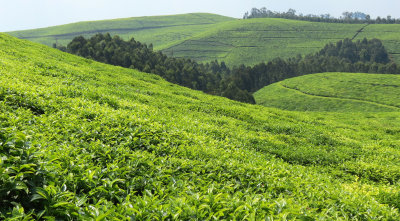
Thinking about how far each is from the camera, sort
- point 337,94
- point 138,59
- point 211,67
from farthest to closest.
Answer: point 211,67 < point 138,59 < point 337,94

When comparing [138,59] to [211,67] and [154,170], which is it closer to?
[211,67]

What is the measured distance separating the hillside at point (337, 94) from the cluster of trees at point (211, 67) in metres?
12.9

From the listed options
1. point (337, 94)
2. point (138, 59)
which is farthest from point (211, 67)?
point (337, 94)

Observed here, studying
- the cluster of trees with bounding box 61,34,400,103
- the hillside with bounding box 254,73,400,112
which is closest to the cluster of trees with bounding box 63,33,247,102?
the cluster of trees with bounding box 61,34,400,103

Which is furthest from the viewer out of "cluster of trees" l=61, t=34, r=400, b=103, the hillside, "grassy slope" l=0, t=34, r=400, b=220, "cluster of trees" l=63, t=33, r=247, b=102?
"cluster of trees" l=61, t=34, r=400, b=103

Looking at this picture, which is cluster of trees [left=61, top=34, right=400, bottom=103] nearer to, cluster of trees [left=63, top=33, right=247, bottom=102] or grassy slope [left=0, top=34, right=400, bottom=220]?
cluster of trees [left=63, top=33, right=247, bottom=102]

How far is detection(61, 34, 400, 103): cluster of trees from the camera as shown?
95.8 metres

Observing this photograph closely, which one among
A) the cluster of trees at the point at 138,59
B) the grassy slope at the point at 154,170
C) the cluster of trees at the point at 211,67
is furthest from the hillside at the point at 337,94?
the grassy slope at the point at 154,170

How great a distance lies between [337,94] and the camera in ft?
291

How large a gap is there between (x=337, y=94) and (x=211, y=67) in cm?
9927

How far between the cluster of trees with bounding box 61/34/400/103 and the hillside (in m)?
12.9

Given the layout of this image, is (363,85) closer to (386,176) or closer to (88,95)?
(386,176)

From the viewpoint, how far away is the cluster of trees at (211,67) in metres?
95.8

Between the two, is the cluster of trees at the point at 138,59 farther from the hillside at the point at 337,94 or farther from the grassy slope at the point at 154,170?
the grassy slope at the point at 154,170
